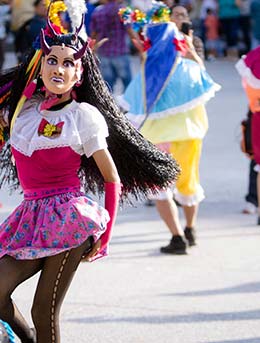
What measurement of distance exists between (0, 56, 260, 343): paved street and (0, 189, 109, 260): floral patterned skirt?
3.77 ft

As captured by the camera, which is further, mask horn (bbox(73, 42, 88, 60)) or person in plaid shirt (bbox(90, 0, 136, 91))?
person in plaid shirt (bbox(90, 0, 136, 91))

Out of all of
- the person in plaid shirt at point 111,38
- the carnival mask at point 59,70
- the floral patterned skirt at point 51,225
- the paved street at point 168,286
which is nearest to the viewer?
the floral patterned skirt at point 51,225

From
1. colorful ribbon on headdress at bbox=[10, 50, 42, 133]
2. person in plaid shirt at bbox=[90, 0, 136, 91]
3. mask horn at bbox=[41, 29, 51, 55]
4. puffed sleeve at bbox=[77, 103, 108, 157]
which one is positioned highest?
mask horn at bbox=[41, 29, 51, 55]

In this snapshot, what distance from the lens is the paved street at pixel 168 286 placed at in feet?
18.1

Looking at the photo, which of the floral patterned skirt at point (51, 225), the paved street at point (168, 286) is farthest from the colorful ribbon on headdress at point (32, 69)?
the paved street at point (168, 286)

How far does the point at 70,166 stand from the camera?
443 centimetres

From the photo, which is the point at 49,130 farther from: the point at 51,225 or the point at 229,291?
the point at 229,291

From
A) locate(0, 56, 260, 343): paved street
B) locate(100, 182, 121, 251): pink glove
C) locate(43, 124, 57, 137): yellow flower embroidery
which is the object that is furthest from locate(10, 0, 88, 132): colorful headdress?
locate(0, 56, 260, 343): paved street

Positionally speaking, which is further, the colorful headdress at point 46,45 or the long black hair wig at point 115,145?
the long black hair wig at point 115,145

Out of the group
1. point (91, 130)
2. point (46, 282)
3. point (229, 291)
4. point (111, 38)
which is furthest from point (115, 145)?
point (111, 38)

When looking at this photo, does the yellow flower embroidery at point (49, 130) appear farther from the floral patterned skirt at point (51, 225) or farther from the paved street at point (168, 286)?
the paved street at point (168, 286)

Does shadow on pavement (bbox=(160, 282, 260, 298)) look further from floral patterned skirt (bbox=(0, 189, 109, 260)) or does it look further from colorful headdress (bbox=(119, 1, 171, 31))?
colorful headdress (bbox=(119, 1, 171, 31))

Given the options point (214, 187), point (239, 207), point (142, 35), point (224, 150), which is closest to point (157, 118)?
point (142, 35)

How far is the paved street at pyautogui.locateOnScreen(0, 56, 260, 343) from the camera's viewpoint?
5504mm
